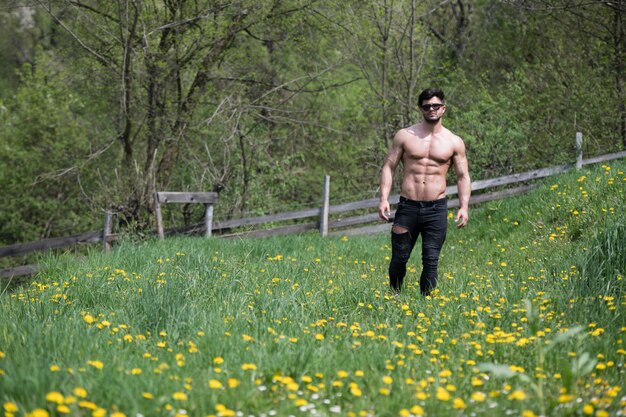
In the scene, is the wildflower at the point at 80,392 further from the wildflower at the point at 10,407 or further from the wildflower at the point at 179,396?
the wildflower at the point at 179,396

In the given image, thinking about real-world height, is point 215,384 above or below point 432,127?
below

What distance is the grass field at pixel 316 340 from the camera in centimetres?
310

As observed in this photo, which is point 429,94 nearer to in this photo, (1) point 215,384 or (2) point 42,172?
(1) point 215,384

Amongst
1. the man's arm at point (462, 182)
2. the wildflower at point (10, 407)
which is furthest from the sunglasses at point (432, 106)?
the wildflower at point (10, 407)

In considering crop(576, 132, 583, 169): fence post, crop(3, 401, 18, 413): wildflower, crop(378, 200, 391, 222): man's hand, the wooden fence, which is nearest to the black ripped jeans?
crop(378, 200, 391, 222): man's hand

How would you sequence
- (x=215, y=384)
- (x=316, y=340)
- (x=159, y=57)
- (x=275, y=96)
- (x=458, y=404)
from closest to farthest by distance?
1. (x=458, y=404)
2. (x=215, y=384)
3. (x=316, y=340)
4. (x=159, y=57)
5. (x=275, y=96)

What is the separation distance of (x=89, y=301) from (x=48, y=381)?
2613 millimetres

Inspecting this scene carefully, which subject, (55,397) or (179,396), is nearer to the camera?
(55,397)

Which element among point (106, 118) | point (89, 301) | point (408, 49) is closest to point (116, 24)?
point (106, 118)

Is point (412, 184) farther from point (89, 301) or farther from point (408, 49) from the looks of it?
point (408, 49)

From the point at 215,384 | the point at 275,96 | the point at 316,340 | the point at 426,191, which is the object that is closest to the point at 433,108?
the point at 426,191

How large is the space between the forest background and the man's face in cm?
720

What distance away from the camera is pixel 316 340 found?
14.0 feet

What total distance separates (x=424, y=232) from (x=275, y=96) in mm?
10109
